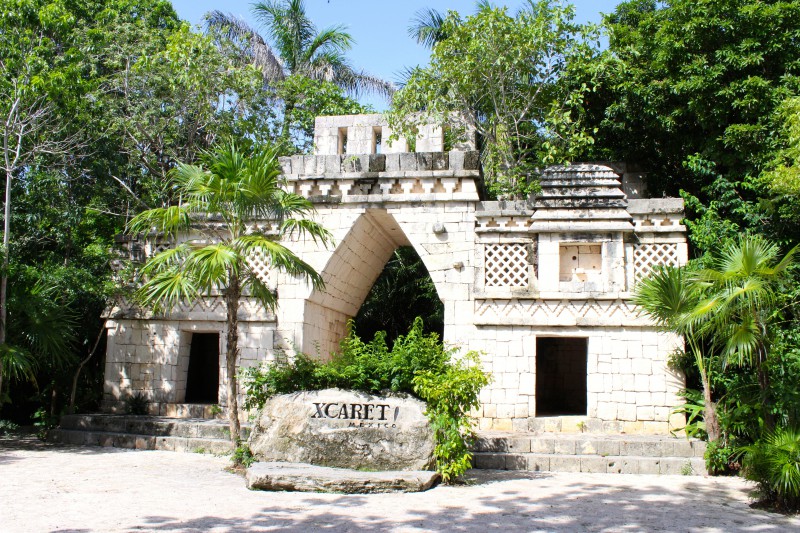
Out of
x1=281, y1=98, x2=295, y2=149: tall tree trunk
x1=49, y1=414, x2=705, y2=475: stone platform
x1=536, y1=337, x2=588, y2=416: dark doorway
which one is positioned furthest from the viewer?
x1=281, y1=98, x2=295, y2=149: tall tree trunk

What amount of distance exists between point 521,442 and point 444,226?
383 centimetres

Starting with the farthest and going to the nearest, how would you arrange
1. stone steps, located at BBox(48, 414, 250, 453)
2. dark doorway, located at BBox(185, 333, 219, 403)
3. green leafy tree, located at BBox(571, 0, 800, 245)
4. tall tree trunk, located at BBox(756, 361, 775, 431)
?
dark doorway, located at BBox(185, 333, 219, 403), green leafy tree, located at BBox(571, 0, 800, 245), stone steps, located at BBox(48, 414, 250, 453), tall tree trunk, located at BBox(756, 361, 775, 431)

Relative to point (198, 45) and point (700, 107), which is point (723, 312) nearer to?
point (700, 107)

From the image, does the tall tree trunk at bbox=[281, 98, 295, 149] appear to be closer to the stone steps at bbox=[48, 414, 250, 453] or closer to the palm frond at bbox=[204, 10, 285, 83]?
the palm frond at bbox=[204, 10, 285, 83]

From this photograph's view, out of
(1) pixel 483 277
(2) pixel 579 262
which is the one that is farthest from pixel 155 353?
(2) pixel 579 262

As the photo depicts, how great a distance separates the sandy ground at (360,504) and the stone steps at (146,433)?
1.37 meters

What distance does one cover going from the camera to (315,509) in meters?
6.58

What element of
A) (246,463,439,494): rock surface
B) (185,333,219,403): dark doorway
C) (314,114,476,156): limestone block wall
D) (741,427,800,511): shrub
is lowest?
(246,463,439,494): rock surface

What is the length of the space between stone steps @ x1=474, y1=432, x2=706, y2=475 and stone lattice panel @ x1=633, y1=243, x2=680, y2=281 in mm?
2623

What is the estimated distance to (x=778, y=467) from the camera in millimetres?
6672

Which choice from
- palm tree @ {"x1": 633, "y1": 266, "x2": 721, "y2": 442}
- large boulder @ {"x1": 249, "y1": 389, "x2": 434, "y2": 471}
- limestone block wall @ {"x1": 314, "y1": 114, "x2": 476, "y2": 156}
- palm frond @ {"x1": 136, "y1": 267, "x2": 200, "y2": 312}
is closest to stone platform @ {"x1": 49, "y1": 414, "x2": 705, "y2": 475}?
palm tree @ {"x1": 633, "y1": 266, "x2": 721, "y2": 442}

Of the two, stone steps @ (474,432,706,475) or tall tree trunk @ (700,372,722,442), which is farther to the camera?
tall tree trunk @ (700,372,722,442)

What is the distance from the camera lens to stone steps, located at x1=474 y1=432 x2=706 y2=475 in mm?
9008

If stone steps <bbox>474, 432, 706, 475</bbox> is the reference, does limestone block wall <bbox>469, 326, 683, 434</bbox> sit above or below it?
above
